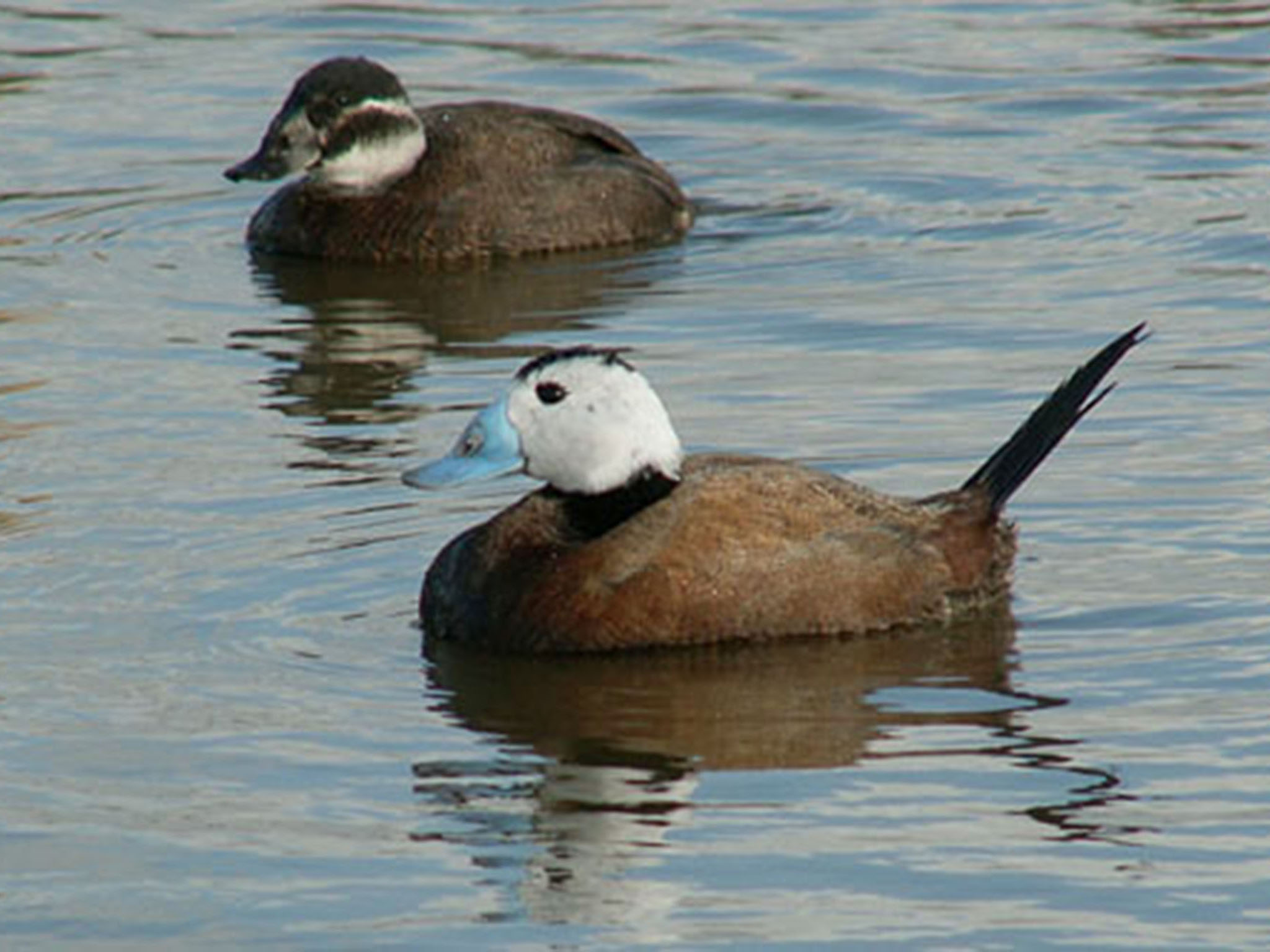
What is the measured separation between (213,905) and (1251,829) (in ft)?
6.88

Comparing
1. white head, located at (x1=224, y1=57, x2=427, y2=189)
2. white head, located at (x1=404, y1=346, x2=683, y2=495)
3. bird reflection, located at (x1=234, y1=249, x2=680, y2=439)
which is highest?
white head, located at (x1=404, y1=346, x2=683, y2=495)

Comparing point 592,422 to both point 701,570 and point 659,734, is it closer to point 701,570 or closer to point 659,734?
point 701,570

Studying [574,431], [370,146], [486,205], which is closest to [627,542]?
[574,431]

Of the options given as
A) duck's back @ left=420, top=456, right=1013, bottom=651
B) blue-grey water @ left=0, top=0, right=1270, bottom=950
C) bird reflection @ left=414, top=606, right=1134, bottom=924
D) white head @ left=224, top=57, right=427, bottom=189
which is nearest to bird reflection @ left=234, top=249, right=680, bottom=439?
blue-grey water @ left=0, top=0, right=1270, bottom=950

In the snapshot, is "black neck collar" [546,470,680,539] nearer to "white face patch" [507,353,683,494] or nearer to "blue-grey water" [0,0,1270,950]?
"white face patch" [507,353,683,494]

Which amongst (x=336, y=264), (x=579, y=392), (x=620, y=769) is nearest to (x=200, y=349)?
(x=336, y=264)

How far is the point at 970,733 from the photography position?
26.2 ft

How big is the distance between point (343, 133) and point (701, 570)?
6.20m

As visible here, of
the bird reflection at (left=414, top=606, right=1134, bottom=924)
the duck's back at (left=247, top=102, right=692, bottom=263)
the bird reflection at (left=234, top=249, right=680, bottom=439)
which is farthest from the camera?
the duck's back at (left=247, top=102, right=692, bottom=263)

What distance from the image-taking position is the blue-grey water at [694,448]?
6.94 metres

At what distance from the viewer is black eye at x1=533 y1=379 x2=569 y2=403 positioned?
28.7 ft

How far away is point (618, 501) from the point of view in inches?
347

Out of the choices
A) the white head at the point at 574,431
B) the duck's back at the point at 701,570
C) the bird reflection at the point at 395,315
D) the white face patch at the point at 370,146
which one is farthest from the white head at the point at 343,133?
the white head at the point at 574,431

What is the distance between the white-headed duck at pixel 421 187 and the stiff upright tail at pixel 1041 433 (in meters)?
5.25
